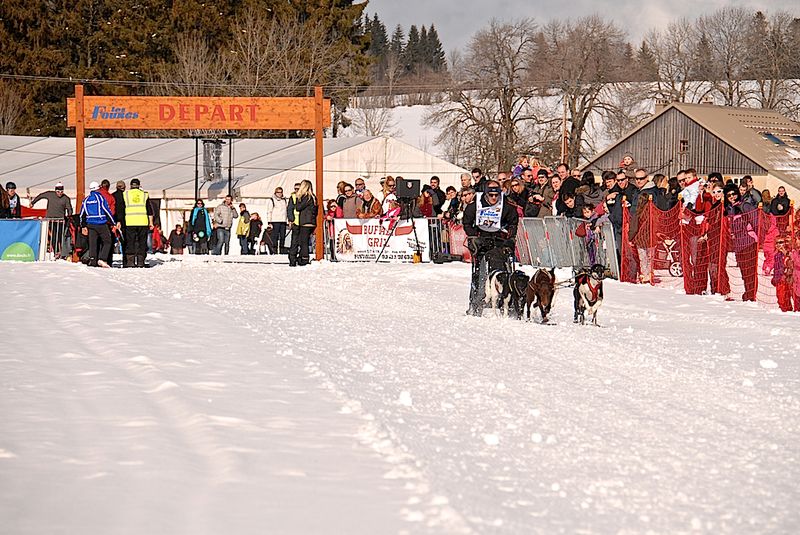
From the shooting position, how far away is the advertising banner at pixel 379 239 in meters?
21.5

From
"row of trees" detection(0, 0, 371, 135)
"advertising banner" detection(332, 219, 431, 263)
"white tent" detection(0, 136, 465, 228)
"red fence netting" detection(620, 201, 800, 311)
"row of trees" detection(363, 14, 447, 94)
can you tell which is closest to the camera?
"red fence netting" detection(620, 201, 800, 311)

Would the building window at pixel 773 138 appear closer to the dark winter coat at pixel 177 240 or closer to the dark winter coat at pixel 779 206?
the dark winter coat at pixel 177 240

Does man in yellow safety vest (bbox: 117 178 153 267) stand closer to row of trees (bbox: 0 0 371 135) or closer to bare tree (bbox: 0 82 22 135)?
row of trees (bbox: 0 0 371 135)

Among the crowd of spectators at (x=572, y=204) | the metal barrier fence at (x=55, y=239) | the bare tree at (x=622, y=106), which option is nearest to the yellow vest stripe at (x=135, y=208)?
the crowd of spectators at (x=572, y=204)

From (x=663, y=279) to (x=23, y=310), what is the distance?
8971mm

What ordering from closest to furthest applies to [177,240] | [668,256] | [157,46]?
[668,256]
[177,240]
[157,46]

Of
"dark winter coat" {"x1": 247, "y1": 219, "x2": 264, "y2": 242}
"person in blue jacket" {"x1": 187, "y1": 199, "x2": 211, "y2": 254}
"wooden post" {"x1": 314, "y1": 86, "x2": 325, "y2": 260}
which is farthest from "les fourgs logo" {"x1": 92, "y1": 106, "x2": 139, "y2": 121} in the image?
"dark winter coat" {"x1": 247, "y1": 219, "x2": 264, "y2": 242}

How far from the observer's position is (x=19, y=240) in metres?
21.2

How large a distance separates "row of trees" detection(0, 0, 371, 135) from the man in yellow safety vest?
44.3 meters

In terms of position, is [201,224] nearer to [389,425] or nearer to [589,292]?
[589,292]

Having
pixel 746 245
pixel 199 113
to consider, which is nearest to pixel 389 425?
pixel 746 245

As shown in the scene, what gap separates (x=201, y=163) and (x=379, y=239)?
2156 cm

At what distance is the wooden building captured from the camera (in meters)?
50.8

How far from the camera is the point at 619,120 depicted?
7162 cm
